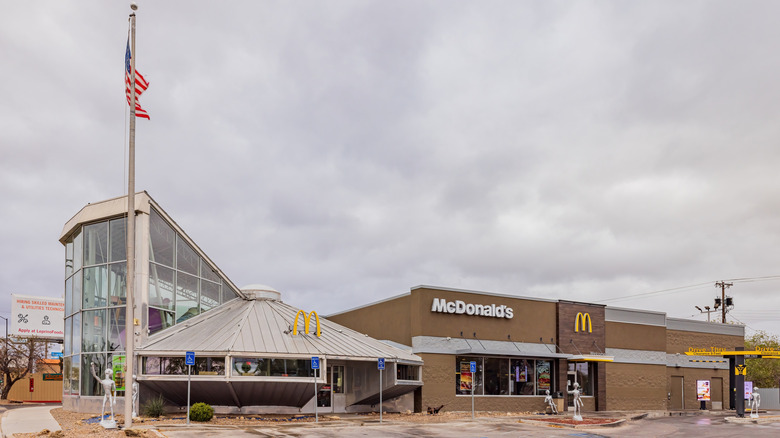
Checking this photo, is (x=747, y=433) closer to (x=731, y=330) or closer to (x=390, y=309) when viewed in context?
(x=390, y=309)

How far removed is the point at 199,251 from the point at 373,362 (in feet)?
39.0

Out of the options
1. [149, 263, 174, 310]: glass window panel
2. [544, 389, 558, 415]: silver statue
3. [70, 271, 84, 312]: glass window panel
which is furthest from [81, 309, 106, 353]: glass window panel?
[544, 389, 558, 415]: silver statue

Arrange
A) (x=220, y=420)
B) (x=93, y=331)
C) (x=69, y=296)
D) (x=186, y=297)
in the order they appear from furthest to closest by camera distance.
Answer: (x=69, y=296)
(x=186, y=297)
(x=93, y=331)
(x=220, y=420)

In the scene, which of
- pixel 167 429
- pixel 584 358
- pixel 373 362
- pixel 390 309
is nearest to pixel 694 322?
pixel 584 358

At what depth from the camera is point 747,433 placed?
95.5 ft

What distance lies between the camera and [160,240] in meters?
34.0

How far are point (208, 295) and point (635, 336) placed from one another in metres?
29.0

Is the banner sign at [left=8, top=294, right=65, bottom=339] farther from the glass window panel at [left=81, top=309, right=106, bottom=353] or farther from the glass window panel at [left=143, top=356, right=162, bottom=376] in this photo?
the glass window panel at [left=143, top=356, right=162, bottom=376]

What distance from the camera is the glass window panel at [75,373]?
3328 cm

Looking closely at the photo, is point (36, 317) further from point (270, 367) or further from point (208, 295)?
point (270, 367)

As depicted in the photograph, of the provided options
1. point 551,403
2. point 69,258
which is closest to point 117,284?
point 69,258

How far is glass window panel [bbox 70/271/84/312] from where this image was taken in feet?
112

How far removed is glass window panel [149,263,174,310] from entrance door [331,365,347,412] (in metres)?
9.50

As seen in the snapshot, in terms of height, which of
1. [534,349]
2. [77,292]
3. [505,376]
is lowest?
[505,376]
